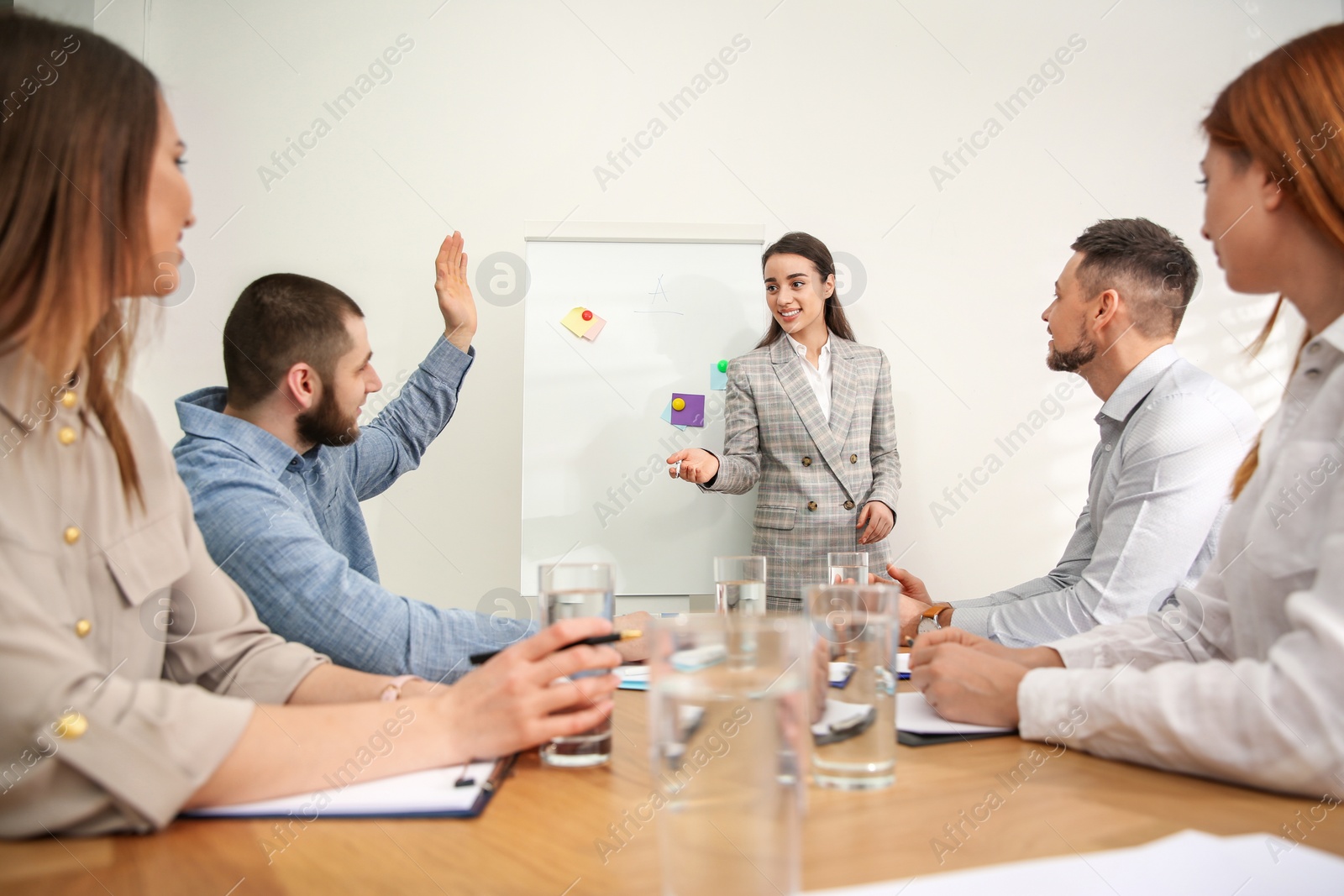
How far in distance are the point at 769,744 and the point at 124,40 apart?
140 inches

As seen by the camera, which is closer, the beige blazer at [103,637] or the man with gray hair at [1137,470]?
the beige blazer at [103,637]

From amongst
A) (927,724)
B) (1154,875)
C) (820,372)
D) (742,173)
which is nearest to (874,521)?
(820,372)

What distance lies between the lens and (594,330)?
3.13 metres

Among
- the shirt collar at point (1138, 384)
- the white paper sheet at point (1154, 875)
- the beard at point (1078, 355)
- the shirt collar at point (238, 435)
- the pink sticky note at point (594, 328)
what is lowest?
the white paper sheet at point (1154, 875)

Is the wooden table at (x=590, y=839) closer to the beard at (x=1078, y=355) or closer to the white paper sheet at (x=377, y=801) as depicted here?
the white paper sheet at (x=377, y=801)

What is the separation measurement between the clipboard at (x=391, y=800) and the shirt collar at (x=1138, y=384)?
1528mm

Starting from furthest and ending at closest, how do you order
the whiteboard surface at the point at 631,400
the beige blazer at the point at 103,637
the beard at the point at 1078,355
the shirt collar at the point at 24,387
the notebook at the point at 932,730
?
1. the whiteboard surface at the point at 631,400
2. the beard at the point at 1078,355
3. the notebook at the point at 932,730
4. the shirt collar at the point at 24,387
5. the beige blazer at the point at 103,637

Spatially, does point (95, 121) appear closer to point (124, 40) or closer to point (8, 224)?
point (8, 224)

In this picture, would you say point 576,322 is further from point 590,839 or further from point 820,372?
point 590,839

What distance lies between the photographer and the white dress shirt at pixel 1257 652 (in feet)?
2.32

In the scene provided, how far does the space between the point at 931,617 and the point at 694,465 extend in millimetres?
937

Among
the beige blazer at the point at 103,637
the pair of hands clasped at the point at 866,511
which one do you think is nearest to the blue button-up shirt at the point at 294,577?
the beige blazer at the point at 103,637

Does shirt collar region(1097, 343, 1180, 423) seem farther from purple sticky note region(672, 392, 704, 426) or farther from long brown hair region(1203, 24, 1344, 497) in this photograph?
purple sticky note region(672, 392, 704, 426)

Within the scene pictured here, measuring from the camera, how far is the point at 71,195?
30.0 inches
